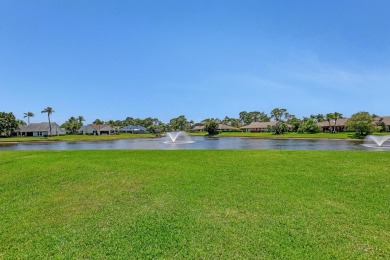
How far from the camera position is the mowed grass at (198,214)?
4.40 meters

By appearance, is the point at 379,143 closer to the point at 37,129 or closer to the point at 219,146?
the point at 219,146

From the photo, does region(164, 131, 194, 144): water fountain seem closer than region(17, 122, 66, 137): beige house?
Yes

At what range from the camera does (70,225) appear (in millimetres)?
5480

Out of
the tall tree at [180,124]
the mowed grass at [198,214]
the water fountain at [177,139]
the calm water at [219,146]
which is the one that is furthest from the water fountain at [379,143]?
the tall tree at [180,124]

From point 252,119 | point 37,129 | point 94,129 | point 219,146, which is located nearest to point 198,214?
point 219,146

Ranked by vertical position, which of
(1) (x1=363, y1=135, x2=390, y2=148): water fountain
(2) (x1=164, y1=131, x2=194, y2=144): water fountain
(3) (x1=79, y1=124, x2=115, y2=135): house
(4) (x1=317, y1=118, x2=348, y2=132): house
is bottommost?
(1) (x1=363, y1=135, x2=390, y2=148): water fountain

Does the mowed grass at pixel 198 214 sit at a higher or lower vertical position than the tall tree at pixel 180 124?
lower

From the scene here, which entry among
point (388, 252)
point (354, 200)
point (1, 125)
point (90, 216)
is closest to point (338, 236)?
point (388, 252)

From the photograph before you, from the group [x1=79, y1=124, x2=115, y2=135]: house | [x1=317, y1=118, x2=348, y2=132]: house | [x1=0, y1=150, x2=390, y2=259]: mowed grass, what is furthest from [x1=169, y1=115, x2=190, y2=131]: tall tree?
[x1=0, y1=150, x2=390, y2=259]: mowed grass

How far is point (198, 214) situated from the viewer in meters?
5.92

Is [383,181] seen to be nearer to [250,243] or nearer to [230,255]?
[250,243]

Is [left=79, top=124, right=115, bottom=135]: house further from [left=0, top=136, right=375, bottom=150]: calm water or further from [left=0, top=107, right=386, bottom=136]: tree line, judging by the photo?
[left=0, top=136, right=375, bottom=150]: calm water

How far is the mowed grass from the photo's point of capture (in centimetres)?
440

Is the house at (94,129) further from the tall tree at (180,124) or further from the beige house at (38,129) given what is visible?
the tall tree at (180,124)
